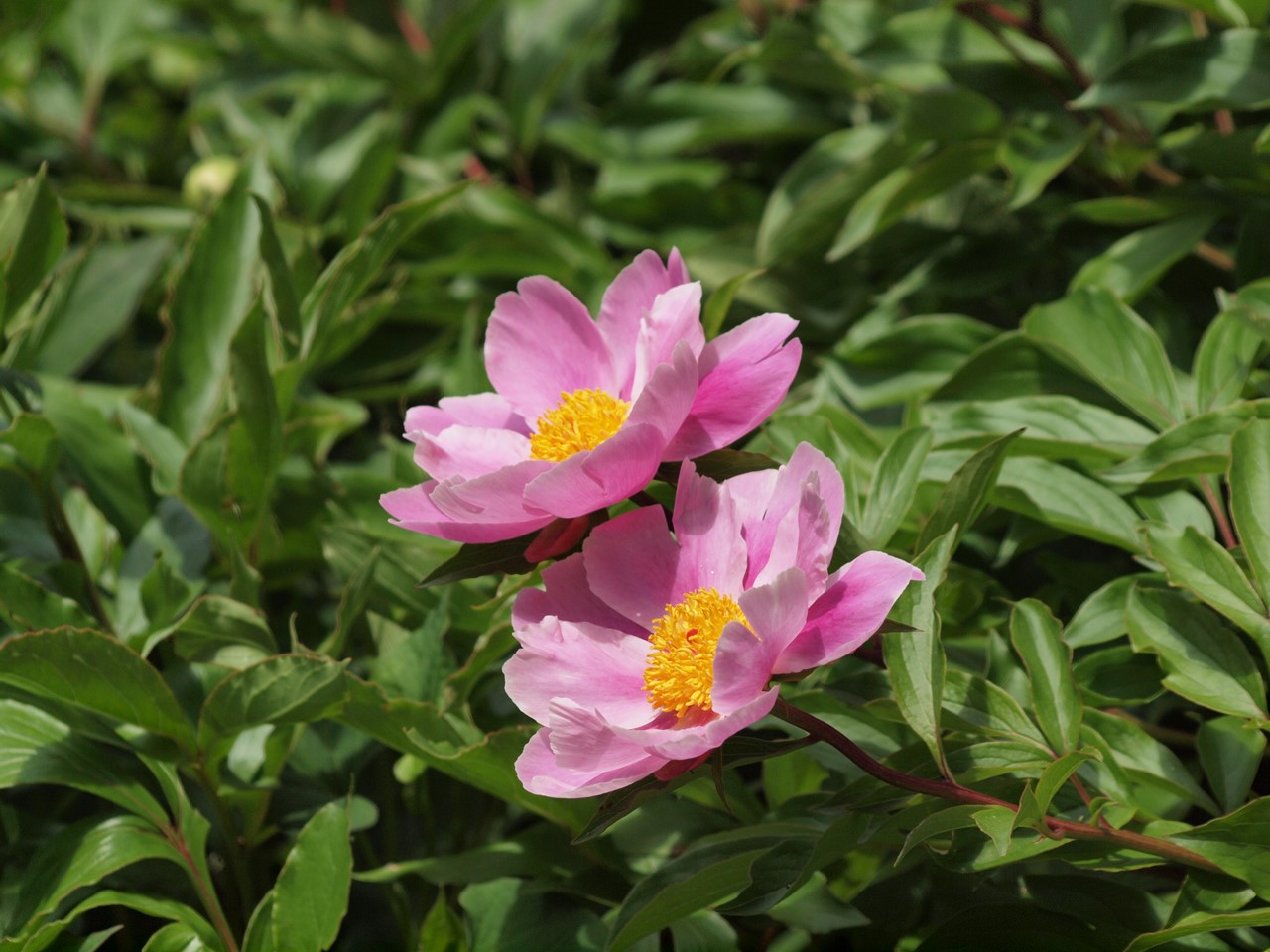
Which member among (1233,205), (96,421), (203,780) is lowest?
(203,780)

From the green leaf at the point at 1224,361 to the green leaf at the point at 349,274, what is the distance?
553mm

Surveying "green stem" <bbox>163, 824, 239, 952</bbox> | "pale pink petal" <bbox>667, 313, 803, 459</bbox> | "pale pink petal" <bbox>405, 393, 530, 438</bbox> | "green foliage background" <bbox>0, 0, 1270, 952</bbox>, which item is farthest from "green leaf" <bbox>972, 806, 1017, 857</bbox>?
"green stem" <bbox>163, 824, 239, 952</bbox>

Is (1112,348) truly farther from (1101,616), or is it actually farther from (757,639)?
(757,639)

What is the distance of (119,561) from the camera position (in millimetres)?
1000

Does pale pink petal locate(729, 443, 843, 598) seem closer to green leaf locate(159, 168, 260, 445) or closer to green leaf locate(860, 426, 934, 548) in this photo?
green leaf locate(860, 426, 934, 548)

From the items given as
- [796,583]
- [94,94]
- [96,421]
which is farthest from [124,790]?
[94,94]

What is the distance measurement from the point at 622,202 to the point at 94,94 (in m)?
0.72

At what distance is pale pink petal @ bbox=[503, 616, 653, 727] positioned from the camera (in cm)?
59

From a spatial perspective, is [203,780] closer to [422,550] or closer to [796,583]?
[422,550]

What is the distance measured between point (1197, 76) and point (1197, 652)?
1.58 ft

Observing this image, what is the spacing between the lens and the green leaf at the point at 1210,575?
0.68m

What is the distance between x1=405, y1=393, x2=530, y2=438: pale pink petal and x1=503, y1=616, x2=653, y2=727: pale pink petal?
0.14m

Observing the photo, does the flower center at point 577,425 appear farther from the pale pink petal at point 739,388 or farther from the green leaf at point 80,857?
the green leaf at point 80,857

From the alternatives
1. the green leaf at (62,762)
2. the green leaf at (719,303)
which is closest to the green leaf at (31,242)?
the green leaf at (62,762)
